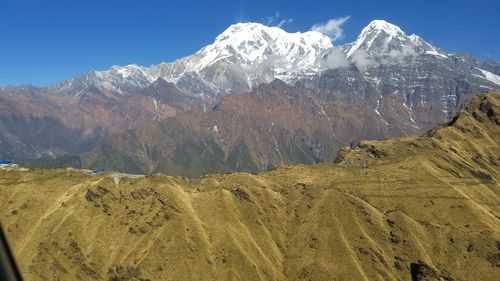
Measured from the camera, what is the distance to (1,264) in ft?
24.3

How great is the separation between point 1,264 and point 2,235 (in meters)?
0.59

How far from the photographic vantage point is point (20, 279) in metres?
7.79

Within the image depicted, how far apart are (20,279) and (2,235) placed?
0.69 meters

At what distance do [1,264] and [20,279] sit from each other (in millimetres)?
506

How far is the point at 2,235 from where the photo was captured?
309 inches

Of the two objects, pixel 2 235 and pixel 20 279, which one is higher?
pixel 2 235
